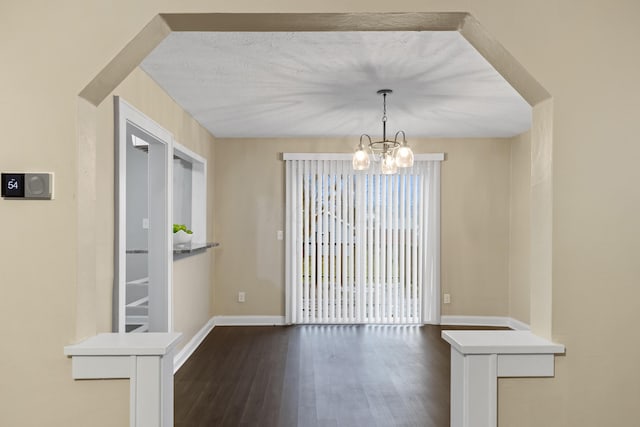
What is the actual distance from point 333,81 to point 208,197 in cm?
270

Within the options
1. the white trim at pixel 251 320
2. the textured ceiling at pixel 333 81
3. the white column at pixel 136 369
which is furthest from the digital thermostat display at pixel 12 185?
the white trim at pixel 251 320

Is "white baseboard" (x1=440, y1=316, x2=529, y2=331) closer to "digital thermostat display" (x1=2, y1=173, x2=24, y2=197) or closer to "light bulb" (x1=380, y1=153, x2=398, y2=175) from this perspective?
"light bulb" (x1=380, y1=153, x2=398, y2=175)

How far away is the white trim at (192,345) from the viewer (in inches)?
166

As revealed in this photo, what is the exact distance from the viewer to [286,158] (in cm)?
601

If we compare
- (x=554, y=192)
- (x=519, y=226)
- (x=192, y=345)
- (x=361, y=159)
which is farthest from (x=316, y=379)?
(x=519, y=226)

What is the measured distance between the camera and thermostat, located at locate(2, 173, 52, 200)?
5.61ft

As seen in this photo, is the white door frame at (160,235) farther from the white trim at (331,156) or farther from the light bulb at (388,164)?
the white trim at (331,156)

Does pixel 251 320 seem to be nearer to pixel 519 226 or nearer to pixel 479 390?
pixel 519 226

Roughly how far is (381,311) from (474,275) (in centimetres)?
129

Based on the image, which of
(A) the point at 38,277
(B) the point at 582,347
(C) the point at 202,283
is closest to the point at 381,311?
(C) the point at 202,283

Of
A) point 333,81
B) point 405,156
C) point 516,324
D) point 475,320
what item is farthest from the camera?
point 475,320

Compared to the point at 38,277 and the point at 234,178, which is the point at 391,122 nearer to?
the point at 234,178

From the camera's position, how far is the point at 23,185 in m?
1.71

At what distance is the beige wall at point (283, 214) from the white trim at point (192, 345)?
347mm
